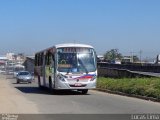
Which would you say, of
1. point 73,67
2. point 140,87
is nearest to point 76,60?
point 73,67

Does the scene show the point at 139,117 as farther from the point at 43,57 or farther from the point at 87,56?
the point at 43,57

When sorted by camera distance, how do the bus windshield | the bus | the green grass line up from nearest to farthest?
the green grass
the bus
the bus windshield

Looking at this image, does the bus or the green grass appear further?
the bus

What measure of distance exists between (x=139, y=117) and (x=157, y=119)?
0.66 metres

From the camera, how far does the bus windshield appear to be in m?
28.8

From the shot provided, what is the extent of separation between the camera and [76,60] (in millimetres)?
28953

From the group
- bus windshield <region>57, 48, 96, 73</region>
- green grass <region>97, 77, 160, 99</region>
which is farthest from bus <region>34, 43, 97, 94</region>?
green grass <region>97, 77, 160, 99</region>

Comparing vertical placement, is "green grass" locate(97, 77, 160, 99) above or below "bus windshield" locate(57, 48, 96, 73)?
below

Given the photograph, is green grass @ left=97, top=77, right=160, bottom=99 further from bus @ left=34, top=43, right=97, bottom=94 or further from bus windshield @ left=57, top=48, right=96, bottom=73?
bus windshield @ left=57, top=48, right=96, bottom=73

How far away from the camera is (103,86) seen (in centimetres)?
3562

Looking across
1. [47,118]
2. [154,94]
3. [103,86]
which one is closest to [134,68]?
[103,86]

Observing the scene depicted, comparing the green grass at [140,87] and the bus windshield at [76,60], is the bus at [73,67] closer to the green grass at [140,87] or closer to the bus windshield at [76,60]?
the bus windshield at [76,60]

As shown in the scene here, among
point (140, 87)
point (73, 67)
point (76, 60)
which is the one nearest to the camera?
point (140, 87)

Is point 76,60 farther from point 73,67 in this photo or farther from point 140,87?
point 140,87
